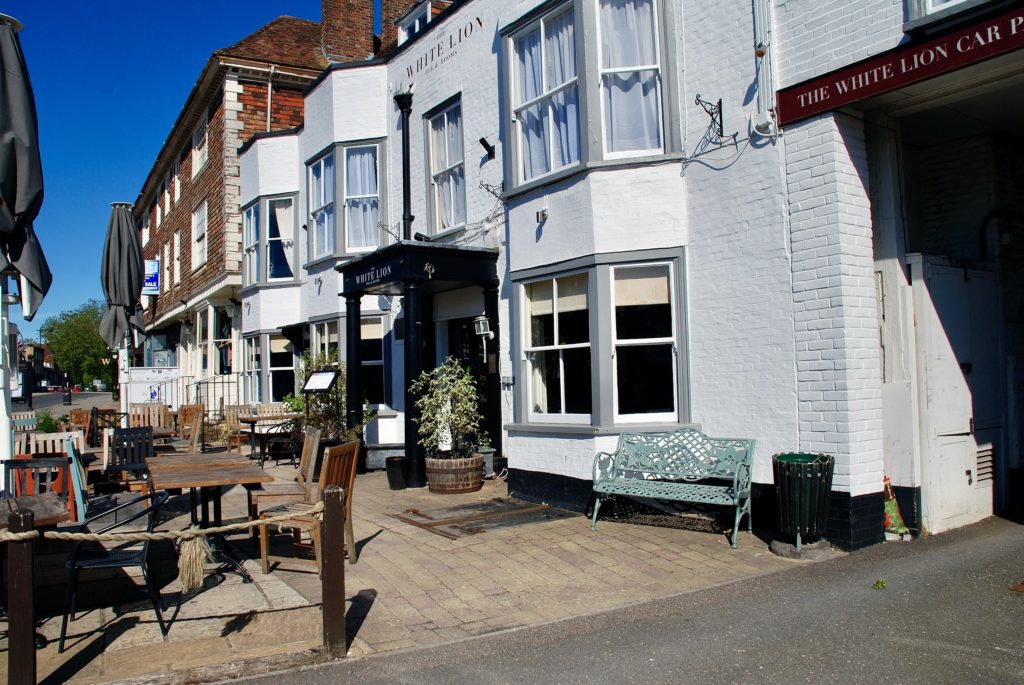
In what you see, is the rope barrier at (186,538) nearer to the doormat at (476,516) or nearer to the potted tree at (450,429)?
the doormat at (476,516)

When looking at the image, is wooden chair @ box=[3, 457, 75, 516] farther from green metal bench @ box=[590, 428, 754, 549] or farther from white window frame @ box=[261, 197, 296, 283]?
white window frame @ box=[261, 197, 296, 283]

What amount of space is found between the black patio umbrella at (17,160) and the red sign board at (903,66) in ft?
21.9

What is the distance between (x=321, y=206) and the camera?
49.0 feet

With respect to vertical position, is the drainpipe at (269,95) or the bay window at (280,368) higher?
the drainpipe at (269,95)

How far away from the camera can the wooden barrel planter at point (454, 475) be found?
394 inches

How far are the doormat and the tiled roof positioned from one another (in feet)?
49.6

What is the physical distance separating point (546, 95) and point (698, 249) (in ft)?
9.09

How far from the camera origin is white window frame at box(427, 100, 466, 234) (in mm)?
12039

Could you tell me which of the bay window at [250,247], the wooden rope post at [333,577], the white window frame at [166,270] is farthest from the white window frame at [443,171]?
the white window frame at [166,270]

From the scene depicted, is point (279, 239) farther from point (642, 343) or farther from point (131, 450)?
point (642, 343)

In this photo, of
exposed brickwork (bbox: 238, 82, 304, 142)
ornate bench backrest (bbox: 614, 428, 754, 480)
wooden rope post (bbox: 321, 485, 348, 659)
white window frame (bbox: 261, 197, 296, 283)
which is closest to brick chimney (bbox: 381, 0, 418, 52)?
white window frame (bbox: 261, 197, 296, 283)

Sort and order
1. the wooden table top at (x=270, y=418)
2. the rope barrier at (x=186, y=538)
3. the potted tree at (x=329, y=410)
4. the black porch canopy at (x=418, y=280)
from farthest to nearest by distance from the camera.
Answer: the wooden table top at (x=270, y=418), the potted tree at (x=329, y=410), the black porch canopy at (x=418, y=280), the rope barrier at (x=186, y=538)

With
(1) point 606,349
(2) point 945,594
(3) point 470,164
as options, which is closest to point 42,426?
(3) point 470,164

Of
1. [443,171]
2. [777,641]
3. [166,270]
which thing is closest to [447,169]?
[443,171]
